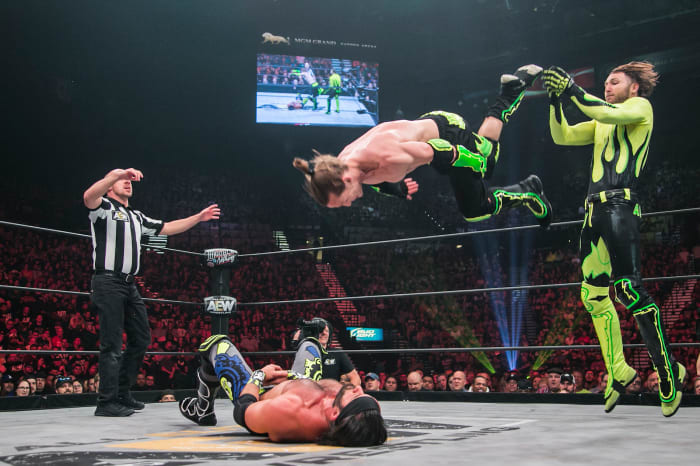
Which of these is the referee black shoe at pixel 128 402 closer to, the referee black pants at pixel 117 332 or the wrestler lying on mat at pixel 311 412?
the referee black pants at pixel 117 332

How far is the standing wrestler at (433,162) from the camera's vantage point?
6.34ft

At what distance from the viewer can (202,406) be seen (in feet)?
6.82

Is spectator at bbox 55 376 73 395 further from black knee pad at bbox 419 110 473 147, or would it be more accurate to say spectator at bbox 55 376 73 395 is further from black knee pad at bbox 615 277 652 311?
black knee pad at bbox 615 277 652 311

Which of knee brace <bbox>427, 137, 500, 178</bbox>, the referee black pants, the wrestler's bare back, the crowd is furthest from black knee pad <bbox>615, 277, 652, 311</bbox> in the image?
the crowd

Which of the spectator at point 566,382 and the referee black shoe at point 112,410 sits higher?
the referee black shoe at point 112,410

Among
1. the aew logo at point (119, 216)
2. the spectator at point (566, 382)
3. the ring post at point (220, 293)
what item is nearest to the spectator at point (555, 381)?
the spectator at point (566, 382)

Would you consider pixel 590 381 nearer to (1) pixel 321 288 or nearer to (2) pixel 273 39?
(1) pixel 321 288

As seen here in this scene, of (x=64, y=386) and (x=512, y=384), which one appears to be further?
(x=512, y=384)

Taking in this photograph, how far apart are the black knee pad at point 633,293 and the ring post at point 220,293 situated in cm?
189

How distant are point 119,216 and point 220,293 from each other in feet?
2.62

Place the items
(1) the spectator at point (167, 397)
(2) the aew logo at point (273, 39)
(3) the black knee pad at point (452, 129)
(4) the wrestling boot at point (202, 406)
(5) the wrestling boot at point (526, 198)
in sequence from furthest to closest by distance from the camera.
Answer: (2) the aew logo at point (273, 39)
(1) the spectator at point (167, 397)
(5) the wrestling boot at point (526, 198)
(3) the black knee pad at point (452, 129)
(4) the wrestling boot at point (202, 406)

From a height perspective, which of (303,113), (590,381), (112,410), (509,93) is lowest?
(590,381)

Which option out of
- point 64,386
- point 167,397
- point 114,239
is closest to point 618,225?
point 114,239

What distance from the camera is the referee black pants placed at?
252 centimetres
